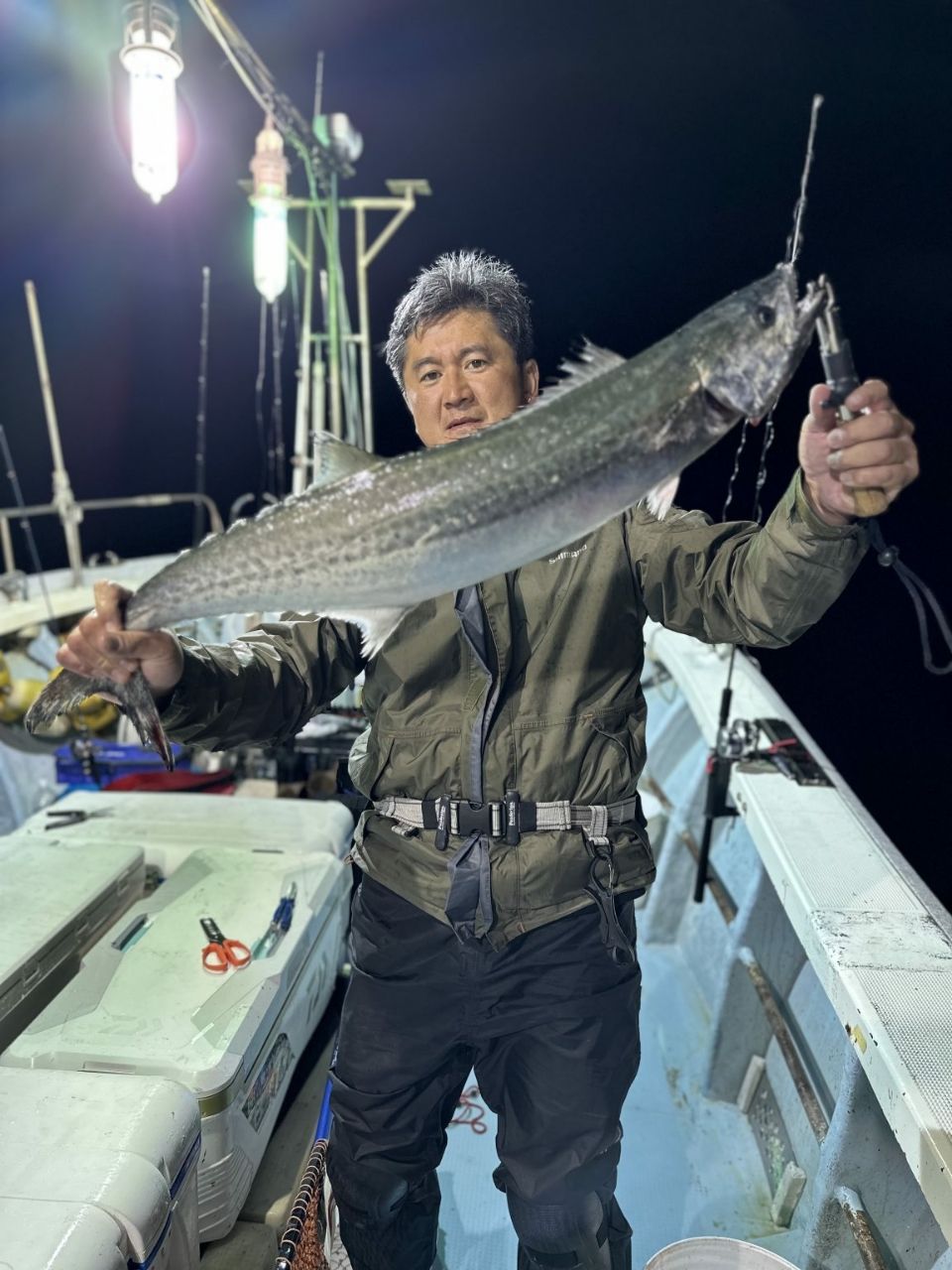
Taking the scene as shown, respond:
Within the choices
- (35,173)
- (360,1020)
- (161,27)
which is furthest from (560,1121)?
(35,173)

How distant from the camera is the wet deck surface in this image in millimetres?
2773

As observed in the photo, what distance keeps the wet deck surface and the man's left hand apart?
2670mm

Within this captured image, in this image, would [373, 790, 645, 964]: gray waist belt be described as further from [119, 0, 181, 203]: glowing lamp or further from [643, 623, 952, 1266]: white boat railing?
[119, 0, 181, 203]: glowing lamp

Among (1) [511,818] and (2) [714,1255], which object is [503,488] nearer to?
(1) [511,818]

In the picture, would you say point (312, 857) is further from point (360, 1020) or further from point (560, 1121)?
point (560, 1121)

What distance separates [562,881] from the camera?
205 cm

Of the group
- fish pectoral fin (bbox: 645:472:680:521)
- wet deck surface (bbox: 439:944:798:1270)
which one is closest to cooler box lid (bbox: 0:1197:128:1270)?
wet deck surface (bbox: 439:944:798:1270)

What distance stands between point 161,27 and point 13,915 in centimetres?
465

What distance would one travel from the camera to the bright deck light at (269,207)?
230 inches

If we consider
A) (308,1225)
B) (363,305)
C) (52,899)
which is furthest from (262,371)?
(308,1225)

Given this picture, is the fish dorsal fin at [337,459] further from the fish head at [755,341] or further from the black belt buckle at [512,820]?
the black belt buckle at [512,820]

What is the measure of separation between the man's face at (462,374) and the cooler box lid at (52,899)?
7.16 feet

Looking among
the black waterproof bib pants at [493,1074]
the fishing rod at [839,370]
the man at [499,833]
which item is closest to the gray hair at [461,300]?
the man at [499,833]

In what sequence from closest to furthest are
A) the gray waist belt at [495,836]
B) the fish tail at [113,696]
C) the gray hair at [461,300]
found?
the fish tail at [113,696] → the gray waist belt at [495,836] → the gray hair at [461,300]
